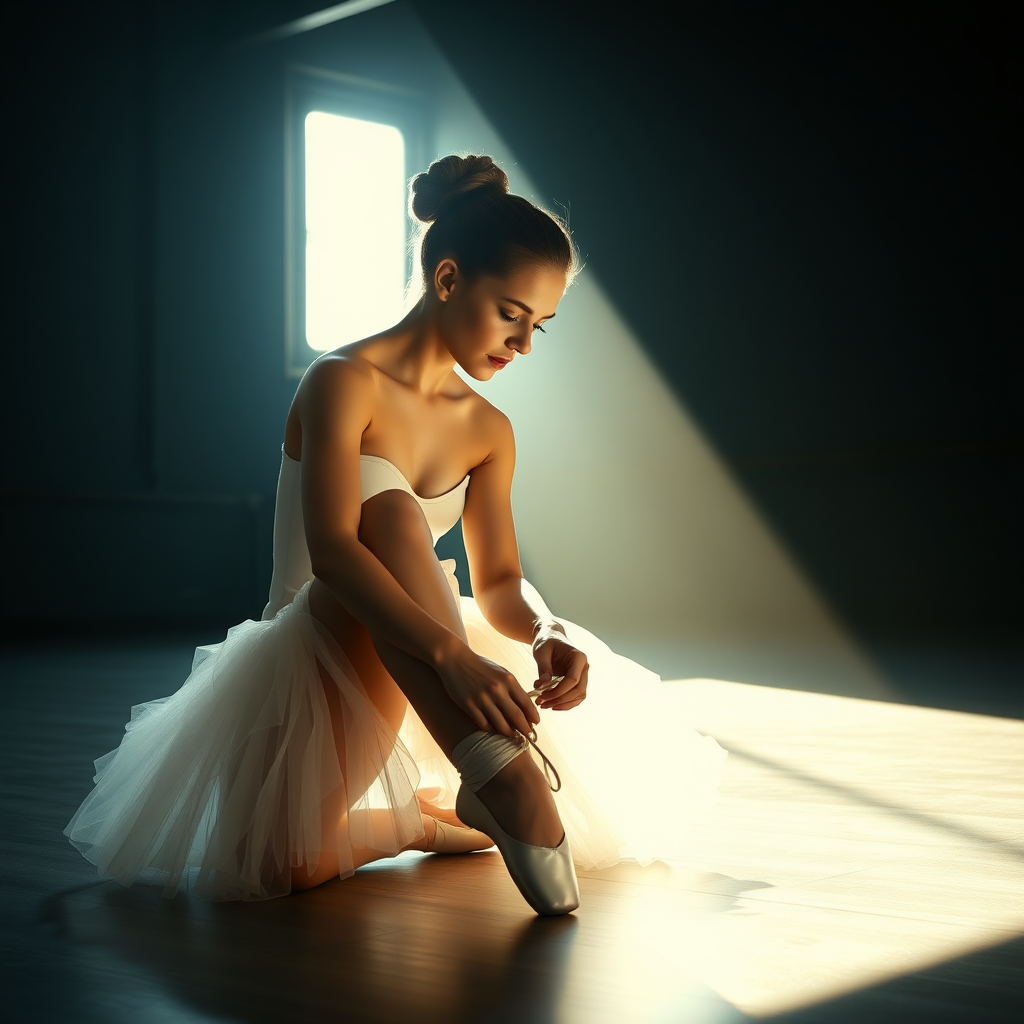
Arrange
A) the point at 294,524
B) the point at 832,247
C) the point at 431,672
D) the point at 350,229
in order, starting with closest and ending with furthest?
the point at 431,672, the point at 294,524, the point at 832,247, the point at 350,229

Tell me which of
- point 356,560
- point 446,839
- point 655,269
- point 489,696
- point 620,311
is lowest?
point 446,839

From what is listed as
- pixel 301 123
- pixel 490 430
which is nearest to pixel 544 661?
pixel 490 430

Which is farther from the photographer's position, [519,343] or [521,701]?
[519,343]

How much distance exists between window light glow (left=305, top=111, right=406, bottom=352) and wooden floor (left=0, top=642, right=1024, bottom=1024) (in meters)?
5.41

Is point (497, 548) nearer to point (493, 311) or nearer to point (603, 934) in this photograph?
point (493, 311)

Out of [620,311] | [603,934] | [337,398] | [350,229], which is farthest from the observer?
[350,229]

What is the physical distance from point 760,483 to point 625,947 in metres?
5.68

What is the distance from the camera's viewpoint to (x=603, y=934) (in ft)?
4.12

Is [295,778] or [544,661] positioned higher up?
[544,661]

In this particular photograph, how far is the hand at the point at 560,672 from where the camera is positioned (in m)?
1.40

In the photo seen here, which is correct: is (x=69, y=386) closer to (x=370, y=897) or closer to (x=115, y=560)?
(x=115, y=560)

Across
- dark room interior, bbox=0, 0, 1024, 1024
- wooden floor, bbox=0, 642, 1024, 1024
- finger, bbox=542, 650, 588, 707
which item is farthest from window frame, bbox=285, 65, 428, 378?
finger, bbox=542, 650, 588, 707

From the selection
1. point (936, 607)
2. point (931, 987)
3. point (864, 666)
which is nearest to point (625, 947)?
point (931, 987)

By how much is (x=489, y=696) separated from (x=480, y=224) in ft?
1.77
